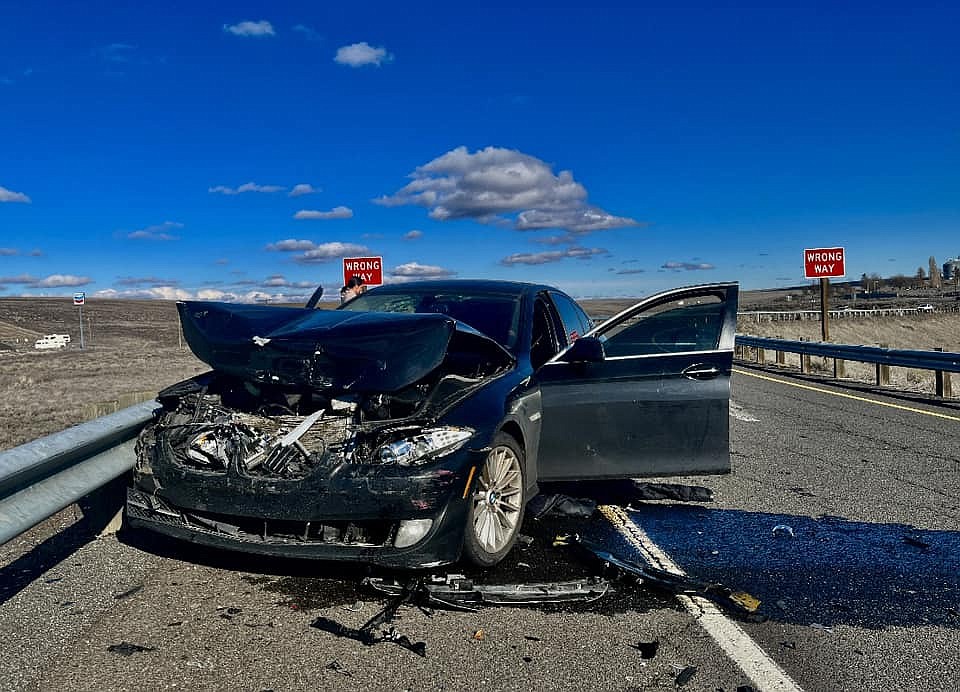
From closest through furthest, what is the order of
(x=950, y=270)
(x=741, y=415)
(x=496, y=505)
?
(x=496, y=505) → (x=741, y=415) → (x=950, y=270)

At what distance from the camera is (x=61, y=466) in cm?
395

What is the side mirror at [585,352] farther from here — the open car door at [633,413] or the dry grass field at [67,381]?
the dry grass field at [67,381]

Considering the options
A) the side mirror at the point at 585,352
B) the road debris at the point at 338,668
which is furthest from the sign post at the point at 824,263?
the road debris at the point at 338,668

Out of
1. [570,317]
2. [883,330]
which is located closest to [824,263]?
[570,317]

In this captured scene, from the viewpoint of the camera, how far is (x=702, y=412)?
16.8 ft

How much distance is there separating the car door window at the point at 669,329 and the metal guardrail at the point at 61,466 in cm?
315

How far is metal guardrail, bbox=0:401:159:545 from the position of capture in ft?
11.3

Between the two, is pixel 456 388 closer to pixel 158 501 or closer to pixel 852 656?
pixel 158 501

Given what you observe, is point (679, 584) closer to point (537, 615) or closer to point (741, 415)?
point (537, 615)

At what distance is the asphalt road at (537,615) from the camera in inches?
118

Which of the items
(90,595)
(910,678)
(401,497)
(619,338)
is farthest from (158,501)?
(910,678)

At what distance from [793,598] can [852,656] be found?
614mm

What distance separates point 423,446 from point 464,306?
238 centimetres

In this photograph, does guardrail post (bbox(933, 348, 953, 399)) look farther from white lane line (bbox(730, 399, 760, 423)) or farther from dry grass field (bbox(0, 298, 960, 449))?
white lane line (bbox(730, 399, 760, 423))
